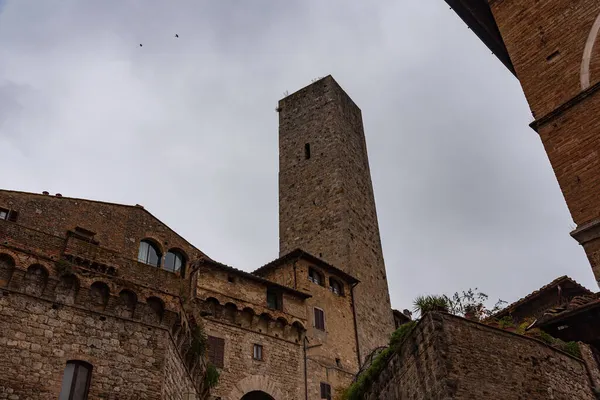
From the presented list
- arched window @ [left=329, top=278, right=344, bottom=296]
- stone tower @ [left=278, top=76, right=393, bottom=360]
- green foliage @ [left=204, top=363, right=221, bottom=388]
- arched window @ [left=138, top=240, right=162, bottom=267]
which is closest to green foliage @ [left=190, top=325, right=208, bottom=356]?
green foliage @ [left=204, top=363, right=221, bottom=388]

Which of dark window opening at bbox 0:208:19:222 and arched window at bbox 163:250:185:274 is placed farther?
arched window at bbox 163:250:185:274

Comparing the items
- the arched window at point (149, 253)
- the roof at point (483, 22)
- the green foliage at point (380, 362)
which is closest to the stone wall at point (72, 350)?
the green foliage at point (380, 362)

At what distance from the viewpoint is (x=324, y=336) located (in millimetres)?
26125

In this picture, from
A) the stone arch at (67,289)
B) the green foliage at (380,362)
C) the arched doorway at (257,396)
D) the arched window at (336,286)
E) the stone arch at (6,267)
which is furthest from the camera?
the arched window at (336,286)

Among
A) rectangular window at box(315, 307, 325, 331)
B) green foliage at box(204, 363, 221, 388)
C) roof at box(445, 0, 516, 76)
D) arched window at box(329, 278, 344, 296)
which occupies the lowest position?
green foliage at box(204, 363, 221, 388)

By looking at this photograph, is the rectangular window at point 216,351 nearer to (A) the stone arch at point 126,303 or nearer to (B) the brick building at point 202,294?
(B) the brick building at point 202,294

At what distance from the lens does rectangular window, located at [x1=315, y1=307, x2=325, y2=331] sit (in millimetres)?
26153

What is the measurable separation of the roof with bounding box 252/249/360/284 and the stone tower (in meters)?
1.37

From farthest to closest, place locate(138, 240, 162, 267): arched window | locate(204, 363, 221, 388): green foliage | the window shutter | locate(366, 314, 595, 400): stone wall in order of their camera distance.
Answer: locate(138, 240, 162, 267): arched window < the window shutter < locate(204, 363, 221, 388): green foliage < locate(366, 314, 595, 400): stone wall

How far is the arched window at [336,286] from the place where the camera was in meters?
28.4

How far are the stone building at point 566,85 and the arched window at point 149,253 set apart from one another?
1543 cm

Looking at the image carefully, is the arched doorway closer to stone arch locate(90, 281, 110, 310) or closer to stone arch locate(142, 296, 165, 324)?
stone arch locate(142, 296, 165, 324)

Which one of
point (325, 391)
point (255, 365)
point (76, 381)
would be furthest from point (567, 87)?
point (325, 391)

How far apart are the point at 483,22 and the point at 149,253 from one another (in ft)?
49.6
